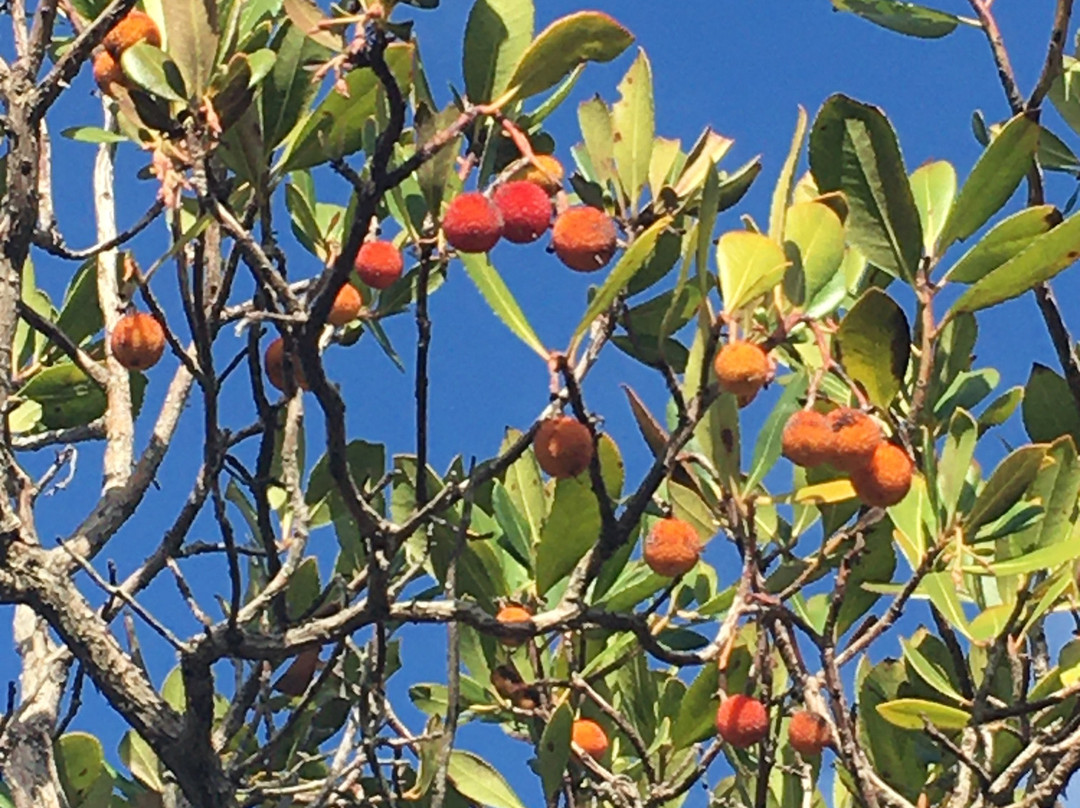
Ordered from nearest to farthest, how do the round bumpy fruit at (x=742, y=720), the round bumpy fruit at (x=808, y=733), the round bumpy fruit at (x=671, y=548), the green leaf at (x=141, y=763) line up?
the round bumpy fruit at (x=671, y=548), the round bumpy fruit at (x=742, y=720), the round bumpy fruit at (x=808, y=733), the green leaf at (x=141, y=763)

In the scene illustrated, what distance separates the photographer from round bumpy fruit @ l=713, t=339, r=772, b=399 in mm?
1916

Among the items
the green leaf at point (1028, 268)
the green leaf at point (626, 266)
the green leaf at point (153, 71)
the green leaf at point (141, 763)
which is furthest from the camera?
the green leaf at point (141, 763)

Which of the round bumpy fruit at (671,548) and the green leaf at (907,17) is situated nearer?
the round bumpy fruit at (671,548)

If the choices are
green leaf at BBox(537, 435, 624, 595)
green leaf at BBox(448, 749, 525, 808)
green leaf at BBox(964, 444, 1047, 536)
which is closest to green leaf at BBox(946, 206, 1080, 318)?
green leaf at BBox(964, 444, 1047, 536)

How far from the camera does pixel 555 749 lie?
8.00 feet

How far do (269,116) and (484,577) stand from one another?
2.79ft

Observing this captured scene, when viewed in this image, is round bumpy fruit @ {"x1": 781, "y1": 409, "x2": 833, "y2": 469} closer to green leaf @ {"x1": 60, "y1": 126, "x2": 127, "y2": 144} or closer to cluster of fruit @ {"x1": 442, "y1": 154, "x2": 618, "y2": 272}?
cluster of fruit @ {"x1": 442, "y1": 154, "x2": 618, "y2": 272}

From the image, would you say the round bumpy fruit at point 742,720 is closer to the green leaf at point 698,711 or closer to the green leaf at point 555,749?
the green leaf at point 555,749

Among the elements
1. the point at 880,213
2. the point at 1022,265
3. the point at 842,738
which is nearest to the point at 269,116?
the point at 880,213

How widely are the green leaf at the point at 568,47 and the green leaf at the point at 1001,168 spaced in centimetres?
51

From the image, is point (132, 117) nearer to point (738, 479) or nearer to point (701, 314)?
point (701, 314)

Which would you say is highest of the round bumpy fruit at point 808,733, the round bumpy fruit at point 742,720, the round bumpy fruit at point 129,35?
the round bumpy fruit at point 129,35

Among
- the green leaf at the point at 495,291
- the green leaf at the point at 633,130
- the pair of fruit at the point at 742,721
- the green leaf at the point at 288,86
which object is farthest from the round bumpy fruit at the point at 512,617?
the green leaf at the point at 288,86

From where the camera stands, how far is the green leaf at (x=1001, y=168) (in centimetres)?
209
